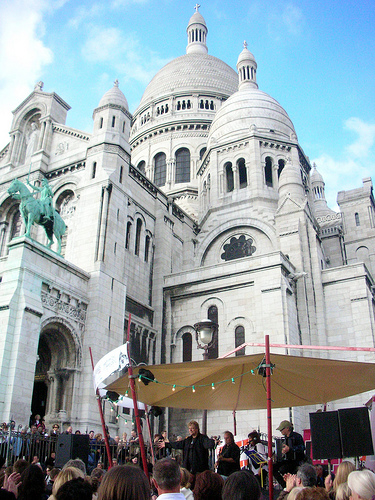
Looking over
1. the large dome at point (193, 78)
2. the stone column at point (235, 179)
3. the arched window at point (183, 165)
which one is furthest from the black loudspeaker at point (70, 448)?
the large dome at point (193, 78)

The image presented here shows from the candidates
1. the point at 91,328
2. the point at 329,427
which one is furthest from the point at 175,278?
the point at 329,427

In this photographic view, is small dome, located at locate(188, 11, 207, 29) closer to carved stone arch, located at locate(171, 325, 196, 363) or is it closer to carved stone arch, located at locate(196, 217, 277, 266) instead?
carved stone arch, located at locate(196, 217, 277, 266)

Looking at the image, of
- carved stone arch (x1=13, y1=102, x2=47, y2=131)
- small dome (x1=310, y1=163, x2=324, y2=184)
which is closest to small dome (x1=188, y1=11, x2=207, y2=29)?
small dome (x1=310, y1=163, x2=324, y2=184)

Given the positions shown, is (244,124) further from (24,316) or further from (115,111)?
(24,316)

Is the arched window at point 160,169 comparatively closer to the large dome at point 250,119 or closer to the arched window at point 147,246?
the large dome at point 250,119

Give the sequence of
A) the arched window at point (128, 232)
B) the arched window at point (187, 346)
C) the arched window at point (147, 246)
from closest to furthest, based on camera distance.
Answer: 1. the arched window at point (187, 346)
2. the arched window at point (128, 232)
3. the arched window at point (147, 246)

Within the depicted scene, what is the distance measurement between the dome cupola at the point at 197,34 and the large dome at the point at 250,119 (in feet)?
87.7

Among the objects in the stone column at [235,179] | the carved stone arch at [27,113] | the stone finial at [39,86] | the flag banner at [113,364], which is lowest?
the flag banner at [113,364]

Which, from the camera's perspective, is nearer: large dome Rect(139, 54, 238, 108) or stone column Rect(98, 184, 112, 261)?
stone column Rect(98, 184, 112, 261)

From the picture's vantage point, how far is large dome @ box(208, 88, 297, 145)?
38125mm

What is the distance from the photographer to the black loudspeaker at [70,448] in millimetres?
10734

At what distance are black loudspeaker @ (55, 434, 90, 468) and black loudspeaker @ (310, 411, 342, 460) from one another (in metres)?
4.91

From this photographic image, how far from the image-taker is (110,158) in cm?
2894

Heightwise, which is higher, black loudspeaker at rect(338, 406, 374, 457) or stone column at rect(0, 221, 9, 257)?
stone column at rect(0, 221, 9, 257)
